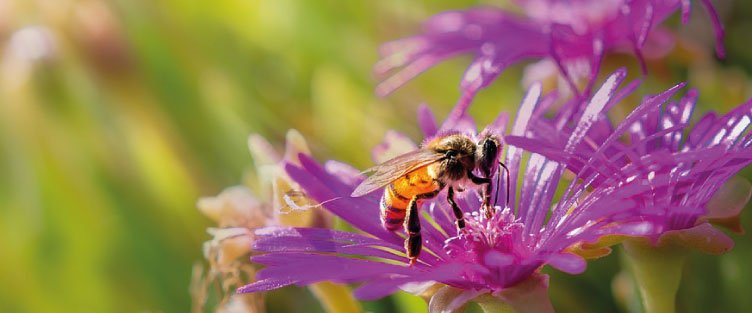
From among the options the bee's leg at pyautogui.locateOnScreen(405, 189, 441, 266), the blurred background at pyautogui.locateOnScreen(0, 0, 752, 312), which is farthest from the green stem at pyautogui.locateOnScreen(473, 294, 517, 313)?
the blurred background at pyautogui.locateOnScreen(0, 0, 752, 312)

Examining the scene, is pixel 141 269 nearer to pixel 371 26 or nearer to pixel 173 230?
pixel 173 230

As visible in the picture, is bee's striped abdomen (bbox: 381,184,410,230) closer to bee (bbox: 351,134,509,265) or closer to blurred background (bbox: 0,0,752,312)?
bee (bbox: 351,134,509,265)

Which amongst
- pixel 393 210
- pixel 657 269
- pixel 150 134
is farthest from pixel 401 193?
pixel 150 134

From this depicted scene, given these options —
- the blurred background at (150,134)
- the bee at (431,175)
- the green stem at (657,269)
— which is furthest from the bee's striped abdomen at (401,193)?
the blurred background at (150,134)

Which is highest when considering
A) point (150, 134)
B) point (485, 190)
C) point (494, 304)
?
point (150, 134)

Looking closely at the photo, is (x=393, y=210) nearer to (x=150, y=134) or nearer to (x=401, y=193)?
(x=401, y=193)
